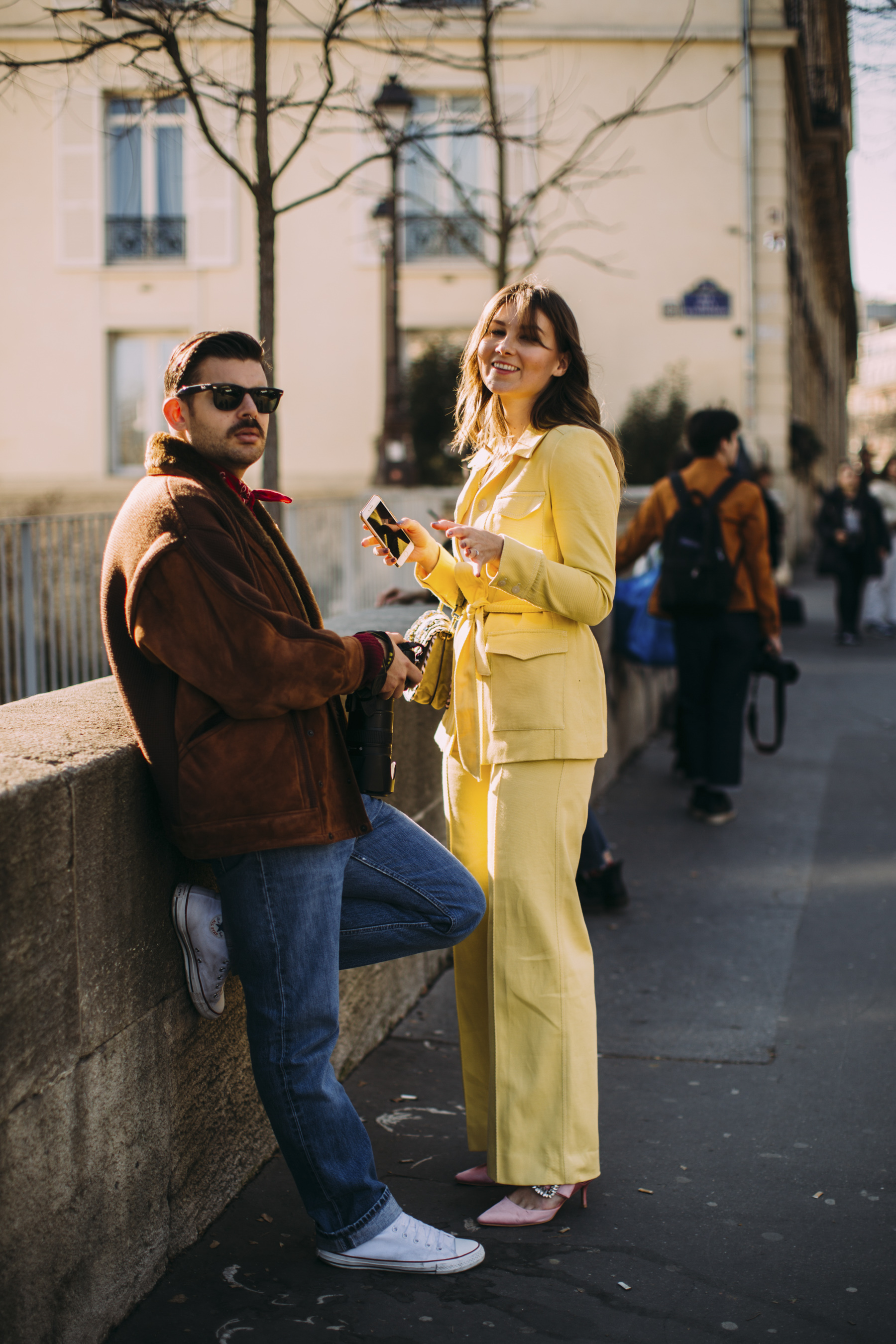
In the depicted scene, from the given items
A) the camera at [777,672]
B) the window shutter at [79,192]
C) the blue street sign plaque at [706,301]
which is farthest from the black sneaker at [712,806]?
the window shutter at [79,192]

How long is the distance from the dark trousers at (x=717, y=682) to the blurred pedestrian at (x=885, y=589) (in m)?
8.15

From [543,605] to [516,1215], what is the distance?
4.47 ft

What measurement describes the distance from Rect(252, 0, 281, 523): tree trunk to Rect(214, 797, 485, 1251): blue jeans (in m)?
2.58

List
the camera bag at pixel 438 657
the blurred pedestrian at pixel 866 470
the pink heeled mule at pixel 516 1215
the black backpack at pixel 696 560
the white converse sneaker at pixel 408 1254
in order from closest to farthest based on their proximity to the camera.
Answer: the white converse sneaker at pixel 408 1254
the pink heeled mule at pixel 516 1215
the camera bag at pixel 438 657
the black backpack at pixel 696 560
the blurred pedestrian at pixel 866 470

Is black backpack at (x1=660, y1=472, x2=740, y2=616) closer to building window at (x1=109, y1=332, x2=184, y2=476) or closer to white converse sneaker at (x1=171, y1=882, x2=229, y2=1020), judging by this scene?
white converse sneaker at (x1=171, y1=882, x2=229, y2=1020)

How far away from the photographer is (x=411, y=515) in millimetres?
10484

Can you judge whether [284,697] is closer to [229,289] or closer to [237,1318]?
[237,1318]

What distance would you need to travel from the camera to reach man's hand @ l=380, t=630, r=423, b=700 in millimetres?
2766

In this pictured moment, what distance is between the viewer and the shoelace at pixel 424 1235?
2.77 meters

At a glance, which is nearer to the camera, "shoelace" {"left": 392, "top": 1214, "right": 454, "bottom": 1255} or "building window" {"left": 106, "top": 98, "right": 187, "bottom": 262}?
"shoelace" {"left": 392, "top": 1214, "right": 454, "bottom": 1255}

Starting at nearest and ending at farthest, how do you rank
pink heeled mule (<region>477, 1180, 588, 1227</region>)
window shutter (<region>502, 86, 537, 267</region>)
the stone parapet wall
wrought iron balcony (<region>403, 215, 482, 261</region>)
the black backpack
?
the stone parapet wall → pink heeled mule (<region>477, 1180, 588, 1227</region>) → the black backpack → window shutter (<region>502, 86, 537, 267</region>) → wrought iron balcony (<region>403, 215, 482, 261</region>)

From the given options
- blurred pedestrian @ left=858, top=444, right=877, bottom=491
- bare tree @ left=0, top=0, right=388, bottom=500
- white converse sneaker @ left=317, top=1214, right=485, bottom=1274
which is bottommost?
white converse sneaker @ left=317, top=1214, right=485, bottom=1274

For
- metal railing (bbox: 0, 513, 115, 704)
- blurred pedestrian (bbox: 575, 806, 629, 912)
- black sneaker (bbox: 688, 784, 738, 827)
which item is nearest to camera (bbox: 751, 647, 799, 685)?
black sneaker (bbox: 688, 784, 738, 827)

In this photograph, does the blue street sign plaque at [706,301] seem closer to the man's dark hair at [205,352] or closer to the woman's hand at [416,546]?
the woman's hand at [416,546]
